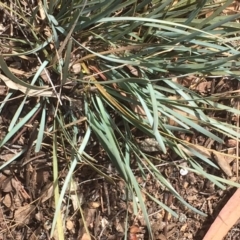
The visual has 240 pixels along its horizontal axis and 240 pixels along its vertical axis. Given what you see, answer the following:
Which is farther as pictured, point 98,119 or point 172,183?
point 172,183

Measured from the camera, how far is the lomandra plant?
1.04 m

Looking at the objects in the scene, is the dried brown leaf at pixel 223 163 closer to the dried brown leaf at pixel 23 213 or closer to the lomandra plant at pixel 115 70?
the lomandra plant at pixel 115 70

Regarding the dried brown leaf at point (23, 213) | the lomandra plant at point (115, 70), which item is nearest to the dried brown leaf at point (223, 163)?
the lomandra plant at point (115, 70)

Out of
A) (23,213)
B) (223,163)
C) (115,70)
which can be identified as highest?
(115,70)

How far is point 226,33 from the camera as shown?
1.09m

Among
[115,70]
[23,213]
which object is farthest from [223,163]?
[23,213]

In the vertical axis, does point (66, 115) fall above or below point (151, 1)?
below

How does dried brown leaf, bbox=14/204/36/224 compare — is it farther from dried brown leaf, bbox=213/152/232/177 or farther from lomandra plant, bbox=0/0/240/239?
dried brown leaf, bbox=213/152/232/177

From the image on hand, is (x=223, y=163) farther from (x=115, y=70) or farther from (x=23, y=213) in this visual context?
(x=23, y=213)

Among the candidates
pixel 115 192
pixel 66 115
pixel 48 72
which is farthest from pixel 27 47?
pixel 115 192

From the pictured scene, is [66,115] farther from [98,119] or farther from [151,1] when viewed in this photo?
[151,1]

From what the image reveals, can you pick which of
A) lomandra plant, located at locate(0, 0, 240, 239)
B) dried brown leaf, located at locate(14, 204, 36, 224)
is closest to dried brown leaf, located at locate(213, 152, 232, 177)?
lomandra plant, located at locate(0, 0, 240, 239)

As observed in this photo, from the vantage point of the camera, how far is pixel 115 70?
3.61ft

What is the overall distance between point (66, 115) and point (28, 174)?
0.17 m
